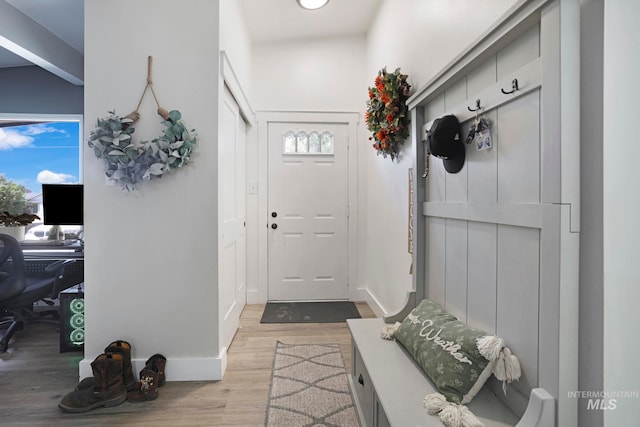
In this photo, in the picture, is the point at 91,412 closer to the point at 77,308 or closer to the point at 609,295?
the point at 77,308

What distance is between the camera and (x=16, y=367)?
2.20 meters

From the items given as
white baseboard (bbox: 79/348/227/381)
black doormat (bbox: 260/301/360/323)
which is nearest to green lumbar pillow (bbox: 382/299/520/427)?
white baseboard (bbox: 79/348/227/381)

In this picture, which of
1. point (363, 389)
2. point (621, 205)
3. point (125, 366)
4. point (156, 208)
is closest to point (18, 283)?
point (125, 366)

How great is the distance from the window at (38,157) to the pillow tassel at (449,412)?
3.97 m

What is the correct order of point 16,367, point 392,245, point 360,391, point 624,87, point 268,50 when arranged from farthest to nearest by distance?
point 268,50 → point 392,245 → point 16,367 → point 360,391 → point 624,87

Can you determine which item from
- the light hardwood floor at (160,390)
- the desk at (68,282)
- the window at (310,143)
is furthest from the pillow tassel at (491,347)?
the window at (310,143)

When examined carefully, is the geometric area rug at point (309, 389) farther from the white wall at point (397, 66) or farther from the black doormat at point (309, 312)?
the white wall at point (397, 66)

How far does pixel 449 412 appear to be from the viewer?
99 centimetres

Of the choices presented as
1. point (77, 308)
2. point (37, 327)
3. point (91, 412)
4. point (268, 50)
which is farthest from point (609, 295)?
point (37, 327)

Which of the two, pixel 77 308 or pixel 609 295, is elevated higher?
pixel 609 295

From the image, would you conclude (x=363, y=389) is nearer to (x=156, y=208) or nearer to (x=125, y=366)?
(x=125, y=366)

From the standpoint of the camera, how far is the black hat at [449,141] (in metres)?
1.32

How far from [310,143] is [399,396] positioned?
290cm

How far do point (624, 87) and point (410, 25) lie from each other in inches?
68.7
